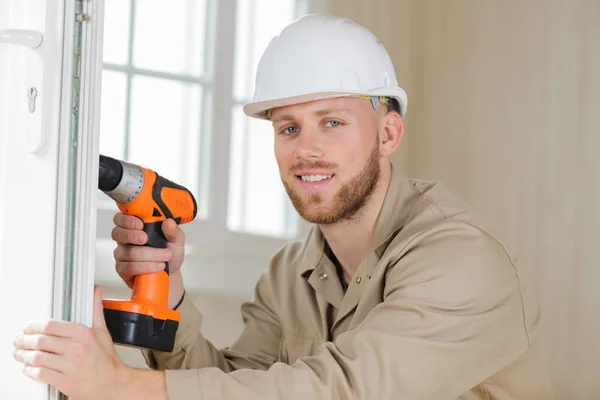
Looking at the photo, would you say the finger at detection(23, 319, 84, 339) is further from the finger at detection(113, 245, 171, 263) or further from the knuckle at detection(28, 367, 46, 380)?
the finger at detection(113, 245, 171, 263)

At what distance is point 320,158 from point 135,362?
1357mm

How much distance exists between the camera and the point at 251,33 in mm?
3484

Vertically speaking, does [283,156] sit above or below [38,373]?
above

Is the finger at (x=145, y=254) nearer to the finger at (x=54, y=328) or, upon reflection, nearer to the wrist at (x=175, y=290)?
the wrist at (x=175, y=290)

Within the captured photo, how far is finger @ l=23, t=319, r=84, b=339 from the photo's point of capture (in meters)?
1.24

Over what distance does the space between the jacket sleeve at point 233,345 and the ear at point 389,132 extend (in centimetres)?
53

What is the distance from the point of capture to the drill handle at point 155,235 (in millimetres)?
1703

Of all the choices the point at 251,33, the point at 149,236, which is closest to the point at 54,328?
the point at 149,236

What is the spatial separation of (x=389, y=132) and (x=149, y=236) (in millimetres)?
721

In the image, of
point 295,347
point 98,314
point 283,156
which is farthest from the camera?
point 295,347

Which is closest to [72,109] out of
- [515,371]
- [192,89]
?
[515,371]

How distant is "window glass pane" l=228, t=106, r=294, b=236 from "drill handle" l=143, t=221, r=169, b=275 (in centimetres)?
163

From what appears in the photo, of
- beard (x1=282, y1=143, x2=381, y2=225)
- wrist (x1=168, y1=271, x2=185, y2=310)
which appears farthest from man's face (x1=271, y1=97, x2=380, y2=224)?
wrist (x1=168, y1=271, x2=185, y2=310)

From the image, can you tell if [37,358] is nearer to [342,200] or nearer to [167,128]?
[342,200]
